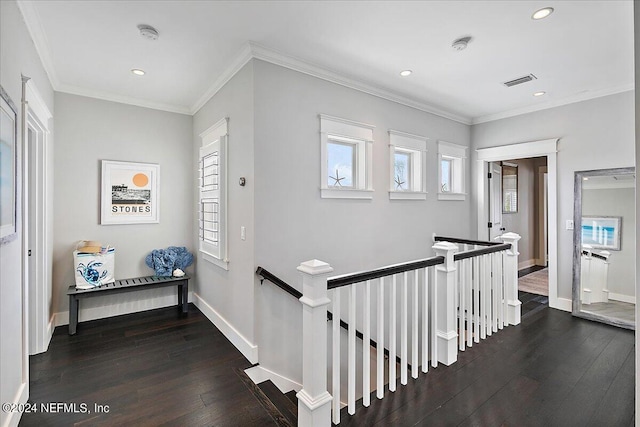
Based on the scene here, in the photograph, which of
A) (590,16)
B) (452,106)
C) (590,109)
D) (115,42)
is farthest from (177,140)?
(590,109)

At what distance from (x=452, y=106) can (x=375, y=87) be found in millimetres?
1521

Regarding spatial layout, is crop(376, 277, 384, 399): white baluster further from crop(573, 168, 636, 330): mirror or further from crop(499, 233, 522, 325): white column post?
crop(573, 168, 636, 330): mirror

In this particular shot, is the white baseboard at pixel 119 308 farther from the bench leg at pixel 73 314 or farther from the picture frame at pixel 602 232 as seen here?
the picture frame at pixel 602 232

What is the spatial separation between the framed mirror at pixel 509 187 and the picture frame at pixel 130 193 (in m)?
6.13

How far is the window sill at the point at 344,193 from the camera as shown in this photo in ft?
10.7

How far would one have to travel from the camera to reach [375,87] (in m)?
3.74

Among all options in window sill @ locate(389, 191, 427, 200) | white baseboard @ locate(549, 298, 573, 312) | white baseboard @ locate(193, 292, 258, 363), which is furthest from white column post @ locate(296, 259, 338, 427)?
white baseboard @ locate(549, 298, 573, 312)

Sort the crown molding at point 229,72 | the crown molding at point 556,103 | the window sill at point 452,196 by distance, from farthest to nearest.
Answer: the window sill at point 452,196
the crown molding at point 556,103
the crown molding at point 229,72

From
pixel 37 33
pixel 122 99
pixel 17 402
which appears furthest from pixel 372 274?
pixel 122 99

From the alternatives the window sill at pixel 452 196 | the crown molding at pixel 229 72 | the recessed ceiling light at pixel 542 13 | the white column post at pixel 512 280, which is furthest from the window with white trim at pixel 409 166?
the crown molding at pixel 229 72

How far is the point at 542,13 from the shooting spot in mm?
2334

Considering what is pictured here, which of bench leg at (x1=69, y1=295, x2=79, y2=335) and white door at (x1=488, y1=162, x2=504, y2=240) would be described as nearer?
bench leg at (x1=69, y1=295, x2=79, y2=335)

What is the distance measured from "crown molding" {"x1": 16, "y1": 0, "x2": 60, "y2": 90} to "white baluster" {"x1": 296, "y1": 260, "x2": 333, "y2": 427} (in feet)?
8.84

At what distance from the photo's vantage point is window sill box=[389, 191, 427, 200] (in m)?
3.97
